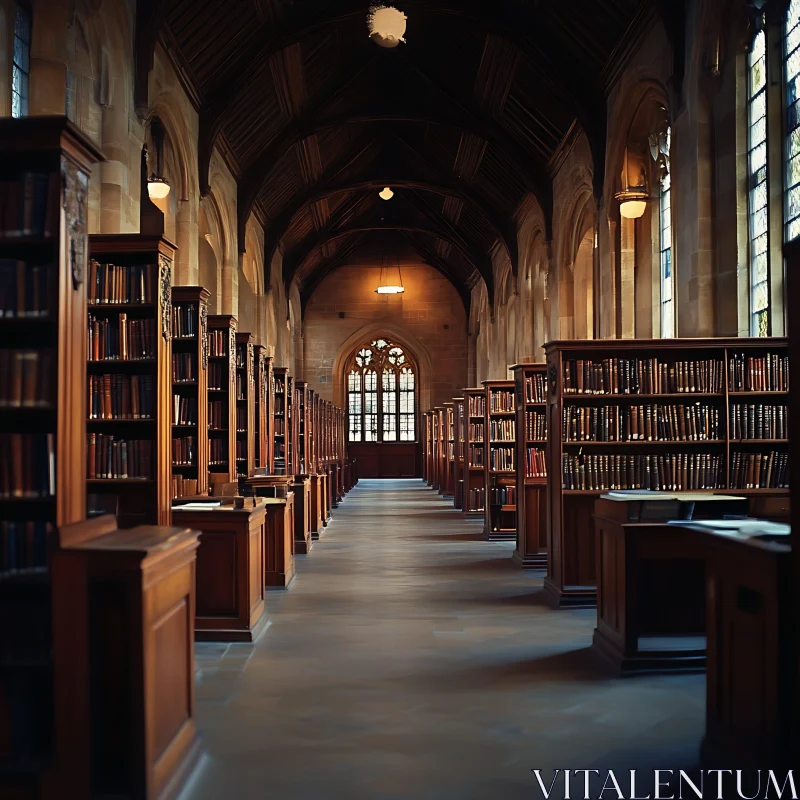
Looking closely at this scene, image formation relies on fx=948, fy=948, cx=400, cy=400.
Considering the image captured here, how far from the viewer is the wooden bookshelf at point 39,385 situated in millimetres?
3064

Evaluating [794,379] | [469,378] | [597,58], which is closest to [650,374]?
[794,379]

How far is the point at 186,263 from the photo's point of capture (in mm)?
12250

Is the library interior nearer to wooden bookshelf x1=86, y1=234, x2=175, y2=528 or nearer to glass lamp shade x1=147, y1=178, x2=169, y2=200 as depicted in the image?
wooden bookshelf x1=86, y1=234, x2=175, y2=528

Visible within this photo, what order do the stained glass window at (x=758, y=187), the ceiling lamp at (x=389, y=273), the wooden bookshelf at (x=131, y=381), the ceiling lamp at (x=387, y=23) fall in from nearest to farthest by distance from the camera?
the wooden bookshelf at (x=131, y=381) < the stained glass window at (x=758, y=187) < the ceiling lamp at (x=387, y=23) < the ceiling lamp at (x=389, y=273)

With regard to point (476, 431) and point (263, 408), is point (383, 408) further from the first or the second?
point (263, 408)

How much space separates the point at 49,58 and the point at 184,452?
3490mm

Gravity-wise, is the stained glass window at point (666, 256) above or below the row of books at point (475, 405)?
above

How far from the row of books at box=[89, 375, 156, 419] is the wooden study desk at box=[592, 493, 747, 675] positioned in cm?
279

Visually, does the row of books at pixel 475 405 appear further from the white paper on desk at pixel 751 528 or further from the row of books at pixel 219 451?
the white paper on desk at pixel 751 528

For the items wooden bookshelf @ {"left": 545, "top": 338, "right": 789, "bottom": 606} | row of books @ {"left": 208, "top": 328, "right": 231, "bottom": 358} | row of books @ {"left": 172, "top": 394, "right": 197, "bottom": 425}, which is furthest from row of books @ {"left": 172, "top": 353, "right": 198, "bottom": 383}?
wooden bookshelf @ {"left": 545, "top": 338, "right": 789, "bottom": 606}

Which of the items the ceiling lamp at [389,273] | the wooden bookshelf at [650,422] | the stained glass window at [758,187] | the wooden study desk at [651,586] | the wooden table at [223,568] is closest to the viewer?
the wooden study desk at [651,586]

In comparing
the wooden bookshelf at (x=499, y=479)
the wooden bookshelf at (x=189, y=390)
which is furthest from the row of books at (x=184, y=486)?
the wooden bookshelf at (x=499, y=479)

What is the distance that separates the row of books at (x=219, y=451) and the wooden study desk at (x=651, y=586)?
4391 mm

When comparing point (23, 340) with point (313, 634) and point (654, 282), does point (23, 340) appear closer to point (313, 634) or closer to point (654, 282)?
point (313, 634)
